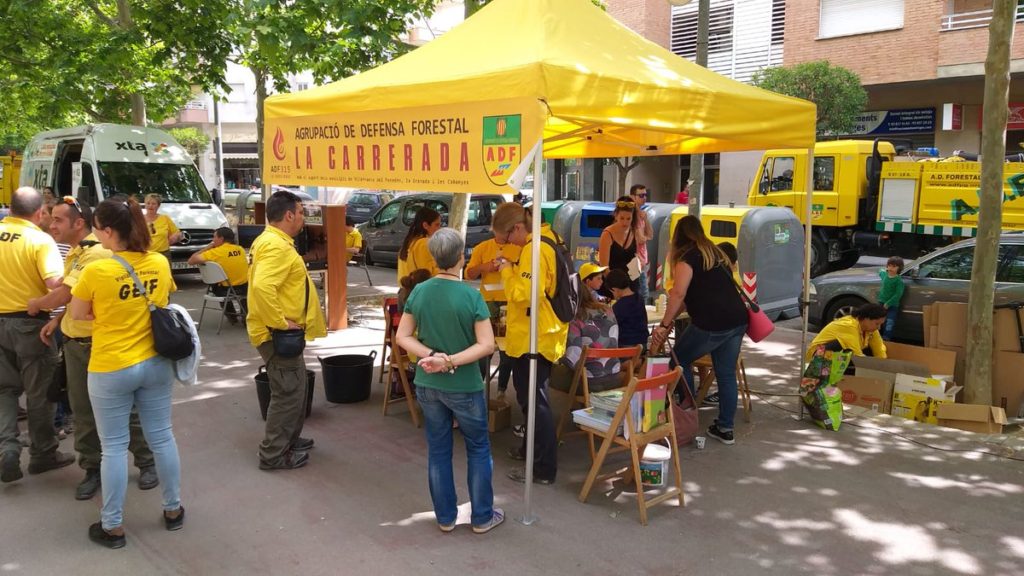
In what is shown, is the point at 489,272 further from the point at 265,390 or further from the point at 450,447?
the point at 450,447

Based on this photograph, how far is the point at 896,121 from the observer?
2083cm

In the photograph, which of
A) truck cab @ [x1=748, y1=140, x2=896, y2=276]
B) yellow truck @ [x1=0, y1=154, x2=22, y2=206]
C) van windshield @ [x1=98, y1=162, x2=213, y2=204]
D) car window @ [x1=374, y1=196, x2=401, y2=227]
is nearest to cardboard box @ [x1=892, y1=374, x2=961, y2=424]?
truck cab @ [x1=748, y1=140, x2=896, y2=276]

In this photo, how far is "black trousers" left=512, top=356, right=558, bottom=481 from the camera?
4.48 m

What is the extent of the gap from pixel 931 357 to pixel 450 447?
4893 mm

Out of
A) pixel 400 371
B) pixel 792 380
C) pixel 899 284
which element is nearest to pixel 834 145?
pixel 899 284

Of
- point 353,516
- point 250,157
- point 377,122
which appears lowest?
point 353,516

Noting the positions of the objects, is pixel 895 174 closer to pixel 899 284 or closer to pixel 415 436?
pixel 899 284

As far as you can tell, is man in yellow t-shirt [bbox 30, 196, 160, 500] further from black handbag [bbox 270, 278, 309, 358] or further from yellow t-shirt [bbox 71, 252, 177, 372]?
Result: black handbag [bbox 270, 278, 309, 358]

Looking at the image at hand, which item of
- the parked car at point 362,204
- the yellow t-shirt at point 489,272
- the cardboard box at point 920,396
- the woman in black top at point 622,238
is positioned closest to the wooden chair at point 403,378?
the yellow t-shirt at point 489,272

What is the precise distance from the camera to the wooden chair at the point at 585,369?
4969 mm

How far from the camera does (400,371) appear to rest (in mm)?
5605

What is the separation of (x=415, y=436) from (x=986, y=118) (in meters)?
5.18

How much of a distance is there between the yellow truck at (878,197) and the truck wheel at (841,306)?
314cm

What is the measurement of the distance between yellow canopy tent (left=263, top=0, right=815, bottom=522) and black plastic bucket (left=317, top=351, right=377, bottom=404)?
1569mm
